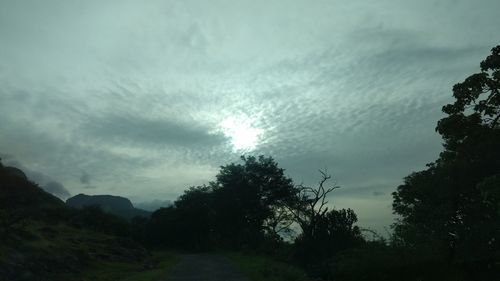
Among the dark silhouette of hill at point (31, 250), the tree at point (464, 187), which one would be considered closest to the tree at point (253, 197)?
the dark silhouette of hill at point (31, 250)

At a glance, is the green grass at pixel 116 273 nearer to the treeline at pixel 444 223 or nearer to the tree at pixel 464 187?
the treeline at pixel 444 223

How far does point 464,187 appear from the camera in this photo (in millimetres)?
23312

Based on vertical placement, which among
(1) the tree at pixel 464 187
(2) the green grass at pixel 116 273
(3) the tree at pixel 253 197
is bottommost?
(2) the green grass at pixel 116 273

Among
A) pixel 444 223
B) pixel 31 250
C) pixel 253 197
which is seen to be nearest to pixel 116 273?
pixel 31 250

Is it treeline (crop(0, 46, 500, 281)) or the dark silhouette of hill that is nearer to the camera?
treeline (crop(0, 46, 500, 281))

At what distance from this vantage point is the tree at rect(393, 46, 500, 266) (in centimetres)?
2006

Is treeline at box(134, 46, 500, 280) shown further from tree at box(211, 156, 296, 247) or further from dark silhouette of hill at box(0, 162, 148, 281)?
tree at box(211, 156, 296, 247)

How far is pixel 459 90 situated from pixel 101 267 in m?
26.6

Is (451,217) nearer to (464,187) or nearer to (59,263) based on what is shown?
(464,187)

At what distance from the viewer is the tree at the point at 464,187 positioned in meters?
20.1

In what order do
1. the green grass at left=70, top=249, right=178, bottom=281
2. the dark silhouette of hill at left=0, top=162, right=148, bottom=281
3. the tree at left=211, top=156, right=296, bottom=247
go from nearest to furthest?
the dark silhouette of hill at left=0, top=162, right=148, bottom=281 < the green grass at left=70, top=249, right=178, bottom=281 < the tree at left=211, top=156, right=296, bottom=247

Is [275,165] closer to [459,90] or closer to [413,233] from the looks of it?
[413,233]

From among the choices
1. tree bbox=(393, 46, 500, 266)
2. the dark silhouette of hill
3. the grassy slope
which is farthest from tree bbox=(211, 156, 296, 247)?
tree bbox=(393, 46, 500, 266)

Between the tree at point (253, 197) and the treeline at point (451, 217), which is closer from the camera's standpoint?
the treeline at point (451, 217)
